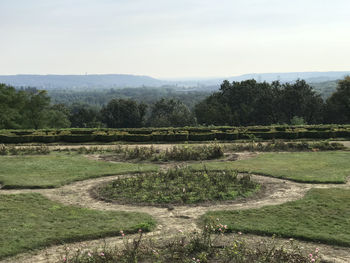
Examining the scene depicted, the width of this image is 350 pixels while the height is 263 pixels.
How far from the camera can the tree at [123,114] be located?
251ft

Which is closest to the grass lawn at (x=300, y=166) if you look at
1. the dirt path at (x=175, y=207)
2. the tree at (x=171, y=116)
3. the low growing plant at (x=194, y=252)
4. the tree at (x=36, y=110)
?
the dirt path at (x=175, y=207)

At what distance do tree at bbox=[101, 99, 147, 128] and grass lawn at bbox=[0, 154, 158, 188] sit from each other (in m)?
53.9

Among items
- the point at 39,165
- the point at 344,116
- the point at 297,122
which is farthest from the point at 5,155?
the point at 344,116

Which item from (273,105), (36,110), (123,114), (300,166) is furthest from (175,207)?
(123,114)

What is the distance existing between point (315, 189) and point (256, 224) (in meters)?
4.98

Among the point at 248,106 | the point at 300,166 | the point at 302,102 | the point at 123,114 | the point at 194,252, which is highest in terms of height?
the point at 302,102

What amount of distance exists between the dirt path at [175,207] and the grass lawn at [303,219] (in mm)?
400

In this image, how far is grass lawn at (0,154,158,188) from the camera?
1614 centimetres

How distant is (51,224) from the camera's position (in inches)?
428

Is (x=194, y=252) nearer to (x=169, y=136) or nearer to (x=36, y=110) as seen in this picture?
(x=169, y=136)

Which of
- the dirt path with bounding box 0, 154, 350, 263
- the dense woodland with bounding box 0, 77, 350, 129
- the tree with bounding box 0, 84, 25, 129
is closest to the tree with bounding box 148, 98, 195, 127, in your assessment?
the dense woodland with bounding box 0, 77, 350, 129

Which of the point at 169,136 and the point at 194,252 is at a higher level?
the point at 169,136

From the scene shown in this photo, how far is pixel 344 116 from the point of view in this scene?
5247 centimetres

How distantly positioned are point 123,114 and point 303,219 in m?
67.3
